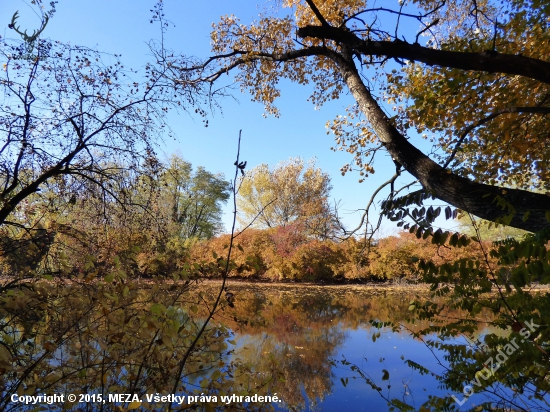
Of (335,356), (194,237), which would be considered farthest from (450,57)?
(194,237)

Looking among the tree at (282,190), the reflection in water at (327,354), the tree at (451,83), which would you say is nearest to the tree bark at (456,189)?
the tree at (451,83)

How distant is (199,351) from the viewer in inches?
114

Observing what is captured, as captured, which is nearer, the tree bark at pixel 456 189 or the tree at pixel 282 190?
the tree bark at pixel 456 189

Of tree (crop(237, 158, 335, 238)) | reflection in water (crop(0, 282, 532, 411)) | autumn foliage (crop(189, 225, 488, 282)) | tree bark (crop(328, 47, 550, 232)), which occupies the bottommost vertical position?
reflection in water (crop(0, 282, 532, 411))

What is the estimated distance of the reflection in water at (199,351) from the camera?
1.75 meters

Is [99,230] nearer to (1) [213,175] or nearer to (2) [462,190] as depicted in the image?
(2) [462,190]

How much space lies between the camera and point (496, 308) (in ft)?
7.59

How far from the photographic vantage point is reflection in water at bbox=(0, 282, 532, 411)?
1.75 metres

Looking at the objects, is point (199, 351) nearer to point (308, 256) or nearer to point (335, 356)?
point (335, 356)

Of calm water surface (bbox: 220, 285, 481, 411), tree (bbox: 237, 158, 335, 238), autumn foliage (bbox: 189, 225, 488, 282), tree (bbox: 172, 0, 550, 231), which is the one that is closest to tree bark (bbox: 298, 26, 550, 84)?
tree (bbox: 172, 0, 550, 231)

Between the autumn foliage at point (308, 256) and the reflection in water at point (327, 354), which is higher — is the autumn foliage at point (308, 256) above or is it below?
above

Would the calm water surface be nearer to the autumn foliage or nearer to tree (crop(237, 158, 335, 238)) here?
the autumn foliage

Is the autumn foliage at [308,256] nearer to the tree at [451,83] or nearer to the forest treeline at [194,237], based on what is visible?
the forest treeline at [194,237]

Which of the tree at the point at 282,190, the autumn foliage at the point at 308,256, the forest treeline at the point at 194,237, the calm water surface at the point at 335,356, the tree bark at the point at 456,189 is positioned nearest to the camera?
the tree bark at the point at 456,189
